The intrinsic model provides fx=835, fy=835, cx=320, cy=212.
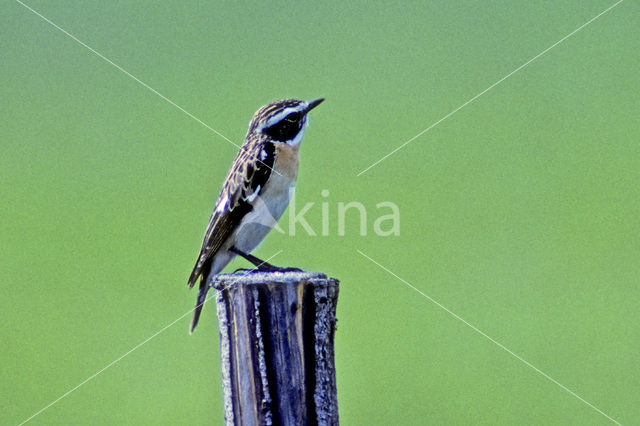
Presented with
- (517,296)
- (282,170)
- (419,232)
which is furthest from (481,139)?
(282,170)

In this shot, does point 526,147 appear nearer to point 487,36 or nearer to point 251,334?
point 487,36

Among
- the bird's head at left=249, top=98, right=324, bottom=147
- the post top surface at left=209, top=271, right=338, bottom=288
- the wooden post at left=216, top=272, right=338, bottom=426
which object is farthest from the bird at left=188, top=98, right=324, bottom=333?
the wooden post at left=216, top=272, right=338, bottom=426

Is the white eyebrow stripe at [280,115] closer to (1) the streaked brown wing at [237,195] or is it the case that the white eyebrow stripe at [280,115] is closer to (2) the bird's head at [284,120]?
(2) the bird's head at [284,120]

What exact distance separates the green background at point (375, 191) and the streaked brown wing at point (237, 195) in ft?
2.37

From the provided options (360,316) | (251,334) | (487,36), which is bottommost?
(251,334)

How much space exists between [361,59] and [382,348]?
26.0 ft

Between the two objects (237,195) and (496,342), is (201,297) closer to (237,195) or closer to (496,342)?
(237,195)

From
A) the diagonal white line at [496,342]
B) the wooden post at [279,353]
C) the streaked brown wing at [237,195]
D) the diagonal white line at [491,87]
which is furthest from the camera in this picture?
the diagonal white line at [491,87]

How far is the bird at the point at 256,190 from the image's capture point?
6.21m

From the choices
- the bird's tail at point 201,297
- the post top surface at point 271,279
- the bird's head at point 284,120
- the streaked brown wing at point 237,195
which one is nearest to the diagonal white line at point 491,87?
the bird's head at point 284,120

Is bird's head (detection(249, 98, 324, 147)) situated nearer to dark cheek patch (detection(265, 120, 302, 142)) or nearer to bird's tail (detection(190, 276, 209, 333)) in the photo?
dark cheek patch (detection(265, 120, 302, 142))

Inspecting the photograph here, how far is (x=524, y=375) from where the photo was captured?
9.16m

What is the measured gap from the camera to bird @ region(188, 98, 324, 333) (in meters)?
6.21

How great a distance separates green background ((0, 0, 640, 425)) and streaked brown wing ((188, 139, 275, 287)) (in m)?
0.72
